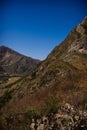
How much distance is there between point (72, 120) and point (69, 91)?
20.2 ft

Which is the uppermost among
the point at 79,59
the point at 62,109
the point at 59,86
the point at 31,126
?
the point at 79,59

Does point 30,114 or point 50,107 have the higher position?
point 50,107

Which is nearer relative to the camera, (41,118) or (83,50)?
(41,118)

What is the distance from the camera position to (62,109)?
21.9 meters

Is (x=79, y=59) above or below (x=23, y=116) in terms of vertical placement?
above

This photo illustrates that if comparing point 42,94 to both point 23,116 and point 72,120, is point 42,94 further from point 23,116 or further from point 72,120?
point 72,120

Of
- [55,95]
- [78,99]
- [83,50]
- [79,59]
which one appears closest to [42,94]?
[55,95]

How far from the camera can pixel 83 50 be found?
53750 mm

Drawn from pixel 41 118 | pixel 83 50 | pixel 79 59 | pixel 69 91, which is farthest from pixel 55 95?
pixel 83 50

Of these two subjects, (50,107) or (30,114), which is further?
(50,107)

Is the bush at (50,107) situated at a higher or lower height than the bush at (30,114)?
higher

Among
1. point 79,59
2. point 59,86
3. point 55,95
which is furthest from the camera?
point 79,59

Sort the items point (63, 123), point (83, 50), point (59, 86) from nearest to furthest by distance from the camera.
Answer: point (63, 123)
point (59, 86)
point (83, 50)

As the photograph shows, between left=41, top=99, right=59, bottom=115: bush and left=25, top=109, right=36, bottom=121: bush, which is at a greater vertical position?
left=41, top=99, right=59, bottom=115: bush
